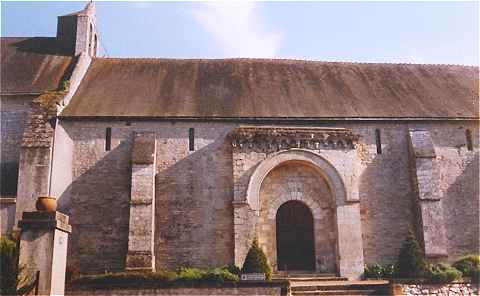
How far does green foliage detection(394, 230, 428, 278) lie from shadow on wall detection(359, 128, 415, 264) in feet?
4.67

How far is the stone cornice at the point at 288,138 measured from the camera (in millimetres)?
20578

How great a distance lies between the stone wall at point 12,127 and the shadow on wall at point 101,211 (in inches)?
135

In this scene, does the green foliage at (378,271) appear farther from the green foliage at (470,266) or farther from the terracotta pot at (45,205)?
the terracotta pot at (45,205)

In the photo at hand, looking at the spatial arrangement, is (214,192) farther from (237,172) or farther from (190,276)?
(190,276)

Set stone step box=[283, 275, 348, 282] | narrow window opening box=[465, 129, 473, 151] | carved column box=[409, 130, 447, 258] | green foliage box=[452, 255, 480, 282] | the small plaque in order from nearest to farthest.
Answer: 1. the small plaque
2. green foliage box=[452, 255, 480, 282]
3. stone step box=[283, 275, 348, 282]
4. carved column box=[409, 130, 447, 258]
5. narrow window opening box=[465, 129, 473, 151]

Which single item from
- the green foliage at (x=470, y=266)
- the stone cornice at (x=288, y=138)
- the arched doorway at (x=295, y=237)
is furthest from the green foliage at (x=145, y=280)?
the green foliage at (x=470, y=266)

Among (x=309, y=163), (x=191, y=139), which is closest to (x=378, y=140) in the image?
(x=309, y=163)

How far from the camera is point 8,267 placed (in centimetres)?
1123

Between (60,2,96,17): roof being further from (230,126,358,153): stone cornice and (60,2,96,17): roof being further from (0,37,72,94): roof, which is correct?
(230,126,358,153): stone cornice

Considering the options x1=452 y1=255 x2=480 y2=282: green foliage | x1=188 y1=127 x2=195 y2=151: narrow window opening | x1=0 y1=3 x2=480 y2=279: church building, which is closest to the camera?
x1=452 y1=255 x2=480 y2=282: green foliage

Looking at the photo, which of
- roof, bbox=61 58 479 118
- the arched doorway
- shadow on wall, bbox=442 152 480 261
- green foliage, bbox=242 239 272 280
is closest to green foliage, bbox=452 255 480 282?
shadow on wall, bbox=442 152 480 261

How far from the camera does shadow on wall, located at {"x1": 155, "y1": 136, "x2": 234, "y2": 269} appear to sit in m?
19.8

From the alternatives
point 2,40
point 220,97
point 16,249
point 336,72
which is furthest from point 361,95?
point 2,40

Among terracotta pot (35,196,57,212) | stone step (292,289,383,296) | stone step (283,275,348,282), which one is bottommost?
stone step (292,289,383,296)
